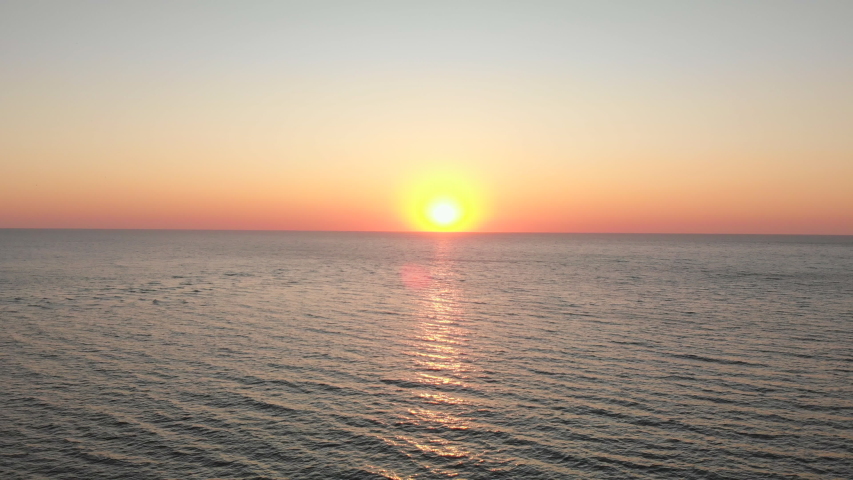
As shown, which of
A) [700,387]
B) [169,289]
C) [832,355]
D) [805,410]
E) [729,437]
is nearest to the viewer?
[729,437]

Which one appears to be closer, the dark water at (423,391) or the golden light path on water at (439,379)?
the dark water at (423,391)

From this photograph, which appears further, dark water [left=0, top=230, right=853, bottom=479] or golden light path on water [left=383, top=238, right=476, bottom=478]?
golden light path on water [left=383, top=238, right=476, bottom=478]

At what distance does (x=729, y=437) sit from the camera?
2272cm

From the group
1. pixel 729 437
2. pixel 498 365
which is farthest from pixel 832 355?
pixel 498 365

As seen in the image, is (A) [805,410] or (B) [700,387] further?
(B) [700,387]

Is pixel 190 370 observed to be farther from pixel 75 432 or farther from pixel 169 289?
pixel 169 289

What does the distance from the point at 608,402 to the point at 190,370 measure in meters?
23.6

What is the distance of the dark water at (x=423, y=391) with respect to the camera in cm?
2066

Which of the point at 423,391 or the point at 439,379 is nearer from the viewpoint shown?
the point at 423,391

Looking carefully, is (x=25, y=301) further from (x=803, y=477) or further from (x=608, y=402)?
(x=803, y=477)

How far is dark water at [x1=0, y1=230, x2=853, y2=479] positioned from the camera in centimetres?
2066

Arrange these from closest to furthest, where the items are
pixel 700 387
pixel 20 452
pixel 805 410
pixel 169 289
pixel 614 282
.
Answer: pixel 20 452 < pixel 805 410 < pixel 700 387 < pixel 169 289 < pixel 614 282

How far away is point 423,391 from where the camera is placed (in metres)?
29.3

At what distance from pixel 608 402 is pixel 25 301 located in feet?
205
